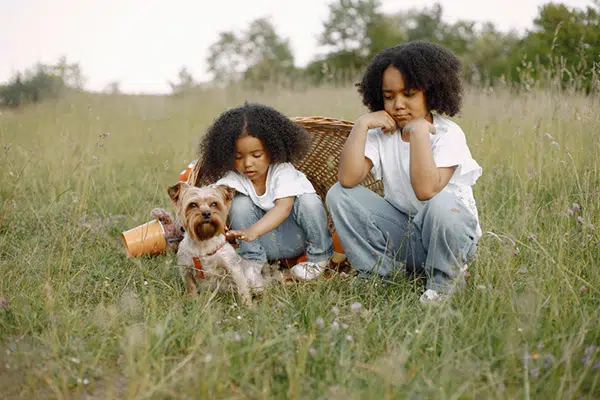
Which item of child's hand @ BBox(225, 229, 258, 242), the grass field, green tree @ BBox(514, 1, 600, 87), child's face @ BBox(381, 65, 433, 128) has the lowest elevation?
the grass field

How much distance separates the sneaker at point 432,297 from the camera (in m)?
2.67

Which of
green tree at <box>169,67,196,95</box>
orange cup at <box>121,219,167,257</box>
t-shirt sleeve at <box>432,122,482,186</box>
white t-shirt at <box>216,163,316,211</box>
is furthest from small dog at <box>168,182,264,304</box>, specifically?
green tree at <box>169,67,196,95</box>

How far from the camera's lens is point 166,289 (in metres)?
3.21

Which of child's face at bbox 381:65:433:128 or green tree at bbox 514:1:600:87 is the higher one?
green tree at bbox 514:1:600:87

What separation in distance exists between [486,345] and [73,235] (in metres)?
2.74

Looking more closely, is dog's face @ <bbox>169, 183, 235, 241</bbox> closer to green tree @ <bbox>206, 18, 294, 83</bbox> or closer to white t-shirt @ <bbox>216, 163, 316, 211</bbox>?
white t-shirt @ <bbox>216, 163, 316, 211</bbox>

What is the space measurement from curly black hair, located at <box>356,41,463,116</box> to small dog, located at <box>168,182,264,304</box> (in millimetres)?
1226

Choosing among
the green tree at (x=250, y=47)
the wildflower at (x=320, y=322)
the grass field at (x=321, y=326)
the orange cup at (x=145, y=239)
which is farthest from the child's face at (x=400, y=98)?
the green tree at (x=250, y=47)

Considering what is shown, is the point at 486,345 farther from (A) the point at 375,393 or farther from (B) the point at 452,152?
(B) the point at 452,152

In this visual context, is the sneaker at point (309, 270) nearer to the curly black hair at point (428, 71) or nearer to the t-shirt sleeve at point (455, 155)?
the t-shirt sleeve at point (455, 155)

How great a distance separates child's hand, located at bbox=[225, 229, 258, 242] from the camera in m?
3.16

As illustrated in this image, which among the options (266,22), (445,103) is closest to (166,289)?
(445,103)

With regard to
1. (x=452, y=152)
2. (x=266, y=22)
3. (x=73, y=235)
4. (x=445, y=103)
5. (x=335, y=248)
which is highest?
(x=266, y=22)

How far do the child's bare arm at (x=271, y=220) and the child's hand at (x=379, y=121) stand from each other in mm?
733
